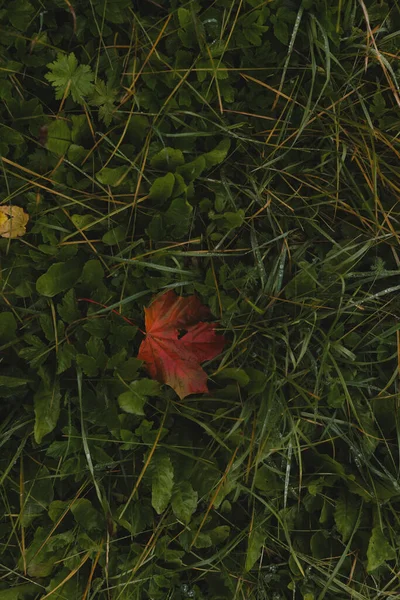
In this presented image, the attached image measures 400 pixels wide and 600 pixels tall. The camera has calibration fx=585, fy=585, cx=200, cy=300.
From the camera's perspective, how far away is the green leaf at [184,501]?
6.15ft

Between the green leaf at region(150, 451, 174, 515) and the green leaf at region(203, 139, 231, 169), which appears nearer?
the green leaf at region(150, 451, 174, 515)

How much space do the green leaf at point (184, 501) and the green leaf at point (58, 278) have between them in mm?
743

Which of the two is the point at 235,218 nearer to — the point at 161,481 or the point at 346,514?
the point at 161,481

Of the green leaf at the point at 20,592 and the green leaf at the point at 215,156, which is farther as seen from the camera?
the green leaf at the point at 215,156

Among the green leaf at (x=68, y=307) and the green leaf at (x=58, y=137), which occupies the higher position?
the green leaf at (x=58, y=137)

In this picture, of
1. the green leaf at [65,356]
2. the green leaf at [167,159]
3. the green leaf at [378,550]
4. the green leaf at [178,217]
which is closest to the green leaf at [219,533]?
the green leaf at [378,550]

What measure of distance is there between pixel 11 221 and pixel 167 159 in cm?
55

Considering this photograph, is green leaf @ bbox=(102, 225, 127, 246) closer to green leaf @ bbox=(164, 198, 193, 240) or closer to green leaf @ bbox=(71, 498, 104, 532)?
green leaf @ bbox=(164, 198, 193, 240)

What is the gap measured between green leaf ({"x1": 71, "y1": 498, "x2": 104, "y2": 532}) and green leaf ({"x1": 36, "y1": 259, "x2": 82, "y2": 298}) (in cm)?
67

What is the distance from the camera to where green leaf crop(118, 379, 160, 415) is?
185 centimetres

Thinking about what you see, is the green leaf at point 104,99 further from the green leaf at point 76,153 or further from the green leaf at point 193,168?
the green leaf at point 193,168

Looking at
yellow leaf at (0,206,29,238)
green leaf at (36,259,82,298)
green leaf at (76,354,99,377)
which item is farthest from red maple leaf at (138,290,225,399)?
yellow leaf at (0,206,29,238)

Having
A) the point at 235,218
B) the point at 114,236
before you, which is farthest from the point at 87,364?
the point at 235,218

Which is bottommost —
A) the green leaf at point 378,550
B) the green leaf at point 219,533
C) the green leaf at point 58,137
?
the green leaf at point 378,550
